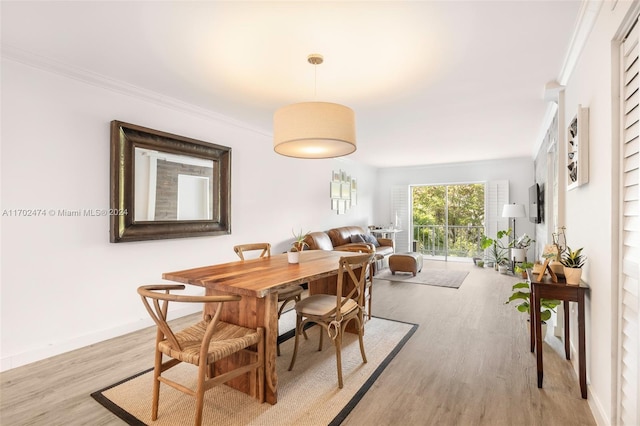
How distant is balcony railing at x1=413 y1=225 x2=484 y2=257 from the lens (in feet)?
25.4

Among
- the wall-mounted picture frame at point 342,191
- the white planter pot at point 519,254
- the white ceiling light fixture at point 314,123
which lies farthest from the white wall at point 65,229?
the white planter pot at point 519,254

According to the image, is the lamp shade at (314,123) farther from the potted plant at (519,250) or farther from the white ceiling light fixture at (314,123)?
the potted plant at (519,250)

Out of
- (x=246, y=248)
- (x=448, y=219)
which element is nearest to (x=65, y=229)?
(x=246, y=248)

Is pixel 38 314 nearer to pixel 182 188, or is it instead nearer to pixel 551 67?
pixel 182 188

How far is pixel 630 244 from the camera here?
4.75 ft

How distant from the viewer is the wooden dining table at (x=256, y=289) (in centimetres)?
190

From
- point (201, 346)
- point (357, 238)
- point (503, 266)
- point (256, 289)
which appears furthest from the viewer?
point (357, 238)

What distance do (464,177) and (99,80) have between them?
737 cm

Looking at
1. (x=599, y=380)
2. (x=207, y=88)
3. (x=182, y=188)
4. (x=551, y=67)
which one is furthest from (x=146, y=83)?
(x=599, y=380)

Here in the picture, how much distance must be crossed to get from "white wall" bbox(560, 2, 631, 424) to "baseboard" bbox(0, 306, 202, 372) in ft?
12.1

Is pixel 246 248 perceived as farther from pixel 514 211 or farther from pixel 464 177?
pixel 464 177

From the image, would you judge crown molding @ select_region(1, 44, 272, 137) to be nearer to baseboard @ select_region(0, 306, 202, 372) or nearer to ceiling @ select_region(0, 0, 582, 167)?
ceiling @ select_region(0, 0, 582, 167)

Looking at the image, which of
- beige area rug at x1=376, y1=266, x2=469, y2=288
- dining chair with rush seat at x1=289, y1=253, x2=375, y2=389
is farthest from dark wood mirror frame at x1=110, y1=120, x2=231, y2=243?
beige area rug at x1=376, y1=266, x2=469, y2=288

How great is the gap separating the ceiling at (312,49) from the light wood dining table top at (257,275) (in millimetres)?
1644
